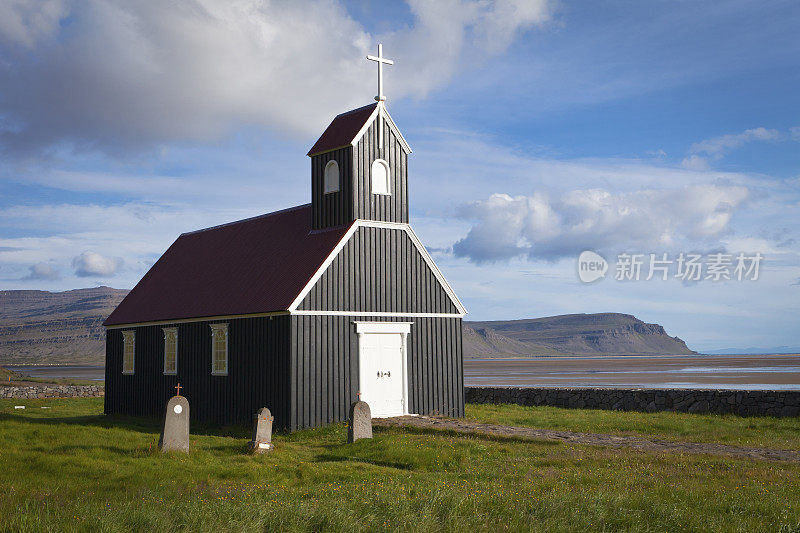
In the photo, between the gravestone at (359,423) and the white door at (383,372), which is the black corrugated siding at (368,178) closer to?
the white door at (383,372)

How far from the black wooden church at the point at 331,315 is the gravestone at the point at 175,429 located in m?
4.40

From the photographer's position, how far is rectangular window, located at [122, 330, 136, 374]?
31.0 metres

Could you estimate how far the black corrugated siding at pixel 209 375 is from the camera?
2323 cm

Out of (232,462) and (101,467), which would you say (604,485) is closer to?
(232,462)

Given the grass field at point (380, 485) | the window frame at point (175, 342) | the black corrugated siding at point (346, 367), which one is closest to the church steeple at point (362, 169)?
the black corrugated siding at point (346, 367)

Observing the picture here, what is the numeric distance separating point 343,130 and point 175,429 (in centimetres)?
1212

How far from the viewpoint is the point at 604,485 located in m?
13.4

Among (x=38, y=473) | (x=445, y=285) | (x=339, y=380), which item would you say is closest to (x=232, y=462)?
(x=38, y=473)

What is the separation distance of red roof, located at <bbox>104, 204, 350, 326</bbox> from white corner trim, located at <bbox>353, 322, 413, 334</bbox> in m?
2.38

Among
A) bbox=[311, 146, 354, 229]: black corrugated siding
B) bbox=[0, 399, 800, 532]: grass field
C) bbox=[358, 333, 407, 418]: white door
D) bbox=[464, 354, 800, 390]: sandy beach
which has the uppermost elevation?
bbox=[311, 146, 354, 229]: black corrugated siding

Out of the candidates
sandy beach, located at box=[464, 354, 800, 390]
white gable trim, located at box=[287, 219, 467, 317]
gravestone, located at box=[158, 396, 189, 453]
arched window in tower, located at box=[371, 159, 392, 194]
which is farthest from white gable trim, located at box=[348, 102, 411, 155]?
sandy beach, located at box=[464, 354, 800, 390]

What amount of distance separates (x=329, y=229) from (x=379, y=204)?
73.8 inches

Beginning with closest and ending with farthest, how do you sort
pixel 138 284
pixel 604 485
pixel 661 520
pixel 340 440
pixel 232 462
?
pixel 661 520 < pixel 604 485 < pixel 232 462 < pixel 340 440 < pixel 138 284

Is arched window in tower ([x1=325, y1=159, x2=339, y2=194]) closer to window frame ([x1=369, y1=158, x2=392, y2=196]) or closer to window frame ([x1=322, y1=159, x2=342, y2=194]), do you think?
window frame ([x1=322, y1=159, x2=342, y2=194])
